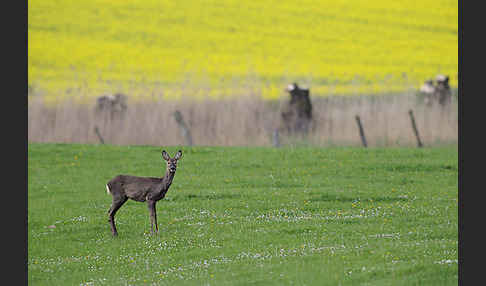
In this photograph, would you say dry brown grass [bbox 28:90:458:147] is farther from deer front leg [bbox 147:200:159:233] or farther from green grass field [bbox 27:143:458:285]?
deer front leg [bbox 147:200:159:233]

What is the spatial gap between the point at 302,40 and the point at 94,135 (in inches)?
1138

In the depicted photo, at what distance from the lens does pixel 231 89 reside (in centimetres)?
5334

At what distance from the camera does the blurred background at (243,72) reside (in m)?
47.6

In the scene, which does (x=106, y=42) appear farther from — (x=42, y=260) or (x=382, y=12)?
(x=42, y=260)

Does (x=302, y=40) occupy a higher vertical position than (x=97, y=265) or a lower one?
higher

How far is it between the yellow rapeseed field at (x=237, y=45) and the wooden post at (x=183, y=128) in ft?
16.1

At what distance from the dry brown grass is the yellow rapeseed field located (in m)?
3.45

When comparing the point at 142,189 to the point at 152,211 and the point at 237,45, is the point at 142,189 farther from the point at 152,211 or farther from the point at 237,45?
the point at 237,45

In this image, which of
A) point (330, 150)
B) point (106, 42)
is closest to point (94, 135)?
point (330, 150)

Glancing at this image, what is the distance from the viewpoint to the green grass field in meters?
17.3

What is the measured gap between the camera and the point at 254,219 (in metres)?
24.0

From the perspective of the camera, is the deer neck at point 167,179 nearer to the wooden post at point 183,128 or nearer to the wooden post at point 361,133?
the wooden post at point 183,128

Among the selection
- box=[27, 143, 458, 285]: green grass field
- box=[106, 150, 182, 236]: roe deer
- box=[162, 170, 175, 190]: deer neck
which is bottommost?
box=[27, 143, 458, 285]: green grass field

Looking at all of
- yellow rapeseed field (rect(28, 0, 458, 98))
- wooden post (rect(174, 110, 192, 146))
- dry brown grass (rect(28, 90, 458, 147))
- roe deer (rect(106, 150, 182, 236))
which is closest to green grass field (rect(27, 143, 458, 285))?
roe deer (rect(106, 150, 182, 236))
